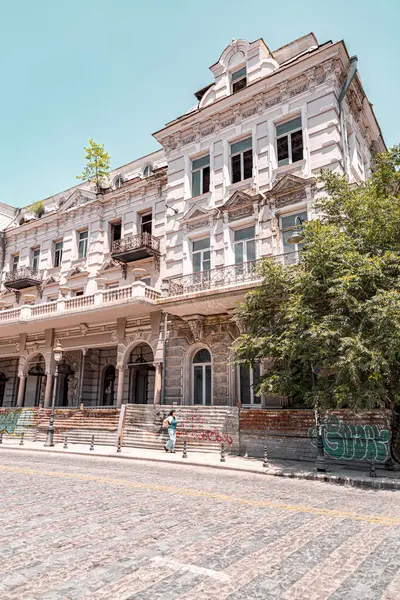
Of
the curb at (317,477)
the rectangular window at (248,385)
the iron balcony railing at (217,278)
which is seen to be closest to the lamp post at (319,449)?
the curb at (317,477)

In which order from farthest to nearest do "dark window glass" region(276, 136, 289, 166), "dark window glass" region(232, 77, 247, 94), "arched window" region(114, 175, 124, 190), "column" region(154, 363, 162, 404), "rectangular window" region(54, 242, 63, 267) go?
"rectangular window" region(54, 242, 63, 267), "arched window" region(114, 175, 124, 190), "dark window glass" region(232, 77, 247, 94), "column" region(154, 363, 162, 404), "dark window glass" region(276, 136, 289, 166)

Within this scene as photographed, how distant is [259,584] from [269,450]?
11.4 m

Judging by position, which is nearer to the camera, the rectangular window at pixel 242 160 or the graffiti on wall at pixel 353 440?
the graffiti on wall at pixel 353 440

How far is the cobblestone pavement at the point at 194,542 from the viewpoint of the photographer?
3.88 m

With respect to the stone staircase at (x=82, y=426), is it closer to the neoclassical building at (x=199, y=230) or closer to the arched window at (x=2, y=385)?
the neoclassical building at (x=199, y=230)

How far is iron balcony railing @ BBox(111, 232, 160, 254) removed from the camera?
22.8 m

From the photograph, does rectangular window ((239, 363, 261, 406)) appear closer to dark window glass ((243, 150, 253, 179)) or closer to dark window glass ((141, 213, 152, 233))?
dark window glass ((243, 150, 253, 179))

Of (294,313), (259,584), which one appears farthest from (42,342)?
(259,584)

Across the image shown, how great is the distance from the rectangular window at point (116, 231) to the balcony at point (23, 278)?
6149mm

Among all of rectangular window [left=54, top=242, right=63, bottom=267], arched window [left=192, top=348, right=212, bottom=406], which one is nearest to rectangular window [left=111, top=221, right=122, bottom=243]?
rectangular window [left=54, top=242, right=63, bottom=267]

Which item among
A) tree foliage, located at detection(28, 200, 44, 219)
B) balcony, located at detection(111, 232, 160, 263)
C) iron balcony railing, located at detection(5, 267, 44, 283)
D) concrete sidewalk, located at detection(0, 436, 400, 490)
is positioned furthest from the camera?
tree foliage, located at detection(28, 200, 44, 219)

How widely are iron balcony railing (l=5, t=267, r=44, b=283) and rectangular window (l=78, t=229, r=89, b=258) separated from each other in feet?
11.1

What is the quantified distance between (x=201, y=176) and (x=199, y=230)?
331 centimetres

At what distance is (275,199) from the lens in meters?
18.9
